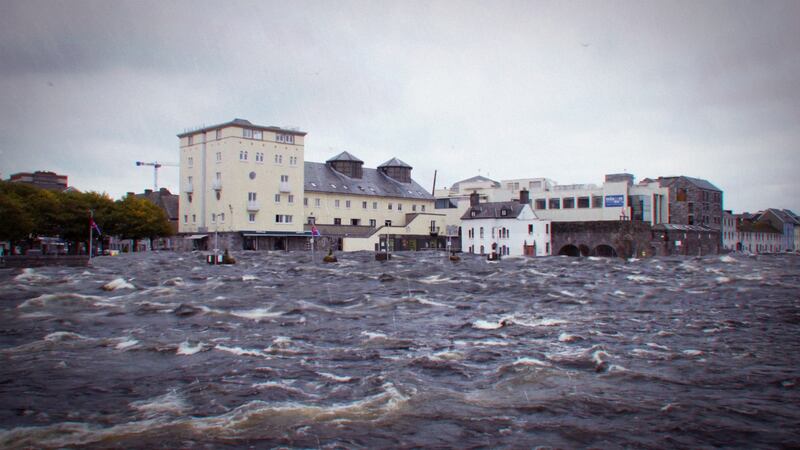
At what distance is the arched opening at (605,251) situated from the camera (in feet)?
260

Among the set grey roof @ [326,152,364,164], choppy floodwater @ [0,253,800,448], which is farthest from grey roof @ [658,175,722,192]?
choppy floodwater @ [0,253,800,448]

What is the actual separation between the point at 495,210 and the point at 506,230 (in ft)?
9.88

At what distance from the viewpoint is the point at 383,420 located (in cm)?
900

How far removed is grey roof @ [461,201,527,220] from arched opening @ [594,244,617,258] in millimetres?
12159

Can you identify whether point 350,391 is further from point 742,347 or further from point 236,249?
point 236,249

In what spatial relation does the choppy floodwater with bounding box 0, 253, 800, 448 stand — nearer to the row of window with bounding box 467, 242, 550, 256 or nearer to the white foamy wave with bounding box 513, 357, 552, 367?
the white foamy wave with bounding box 513, 357, 552, 367

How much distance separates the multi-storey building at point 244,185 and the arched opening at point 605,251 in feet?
124

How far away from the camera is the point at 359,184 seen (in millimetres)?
91625

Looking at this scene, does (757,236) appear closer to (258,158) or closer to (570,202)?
(570,202)

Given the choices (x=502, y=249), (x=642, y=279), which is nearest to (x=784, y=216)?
(x=502, y=249)

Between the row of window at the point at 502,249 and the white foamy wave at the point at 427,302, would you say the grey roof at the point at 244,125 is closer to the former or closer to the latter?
the row of window at the point at 502,249

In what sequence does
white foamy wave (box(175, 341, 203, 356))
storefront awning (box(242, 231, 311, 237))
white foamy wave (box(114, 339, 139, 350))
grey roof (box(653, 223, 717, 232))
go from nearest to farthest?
white foamy wave (box(175, 341, 203, 356)), white foamy wave (box(114, 339, 139, 350)), storefront awning (box(242, 231, 311, 237)), grey roof (box(653, 223, 717, 232))

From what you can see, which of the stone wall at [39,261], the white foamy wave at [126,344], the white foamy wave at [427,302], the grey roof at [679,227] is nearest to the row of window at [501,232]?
the grey roof at [679,227]

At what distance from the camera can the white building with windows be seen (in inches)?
3004
